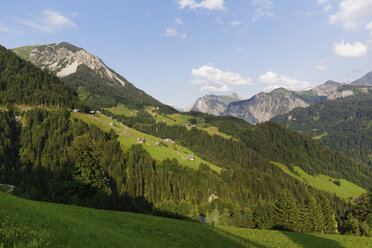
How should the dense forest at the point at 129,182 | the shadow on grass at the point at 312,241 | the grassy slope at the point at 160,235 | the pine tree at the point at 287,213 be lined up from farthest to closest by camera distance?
the pine tree at the point at 287,213 → the dense forest at the point at 129,182 → the shadow on grass at the point at 312,241 → the grassy slope at the point at 160,235

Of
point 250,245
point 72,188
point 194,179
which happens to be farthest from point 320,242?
point 194,179

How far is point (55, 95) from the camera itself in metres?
196

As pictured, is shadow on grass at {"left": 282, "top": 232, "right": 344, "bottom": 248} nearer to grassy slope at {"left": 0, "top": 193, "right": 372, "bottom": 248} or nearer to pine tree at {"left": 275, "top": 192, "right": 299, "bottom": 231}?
grassy slope at {"left": 0, "top": 193, "right": 372, "bottom": 248}

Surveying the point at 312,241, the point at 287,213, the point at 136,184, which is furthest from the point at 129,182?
the point at 312,241

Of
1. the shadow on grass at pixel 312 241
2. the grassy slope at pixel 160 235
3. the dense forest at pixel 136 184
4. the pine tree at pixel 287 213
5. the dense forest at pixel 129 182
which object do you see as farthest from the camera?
the pine tree at pixel 287 213

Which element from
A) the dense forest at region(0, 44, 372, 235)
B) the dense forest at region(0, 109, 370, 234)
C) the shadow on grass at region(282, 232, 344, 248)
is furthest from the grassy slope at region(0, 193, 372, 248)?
the dense forest at region(0, 44, 372, 235)

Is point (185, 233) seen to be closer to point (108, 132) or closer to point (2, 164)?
point (2, 164)

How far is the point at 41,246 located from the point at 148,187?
466 feet

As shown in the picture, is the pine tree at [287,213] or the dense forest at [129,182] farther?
the pine tree at [287,213]

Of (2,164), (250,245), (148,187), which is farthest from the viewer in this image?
(148,187)

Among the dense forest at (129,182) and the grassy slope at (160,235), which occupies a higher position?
the grassy slope at (160,235)

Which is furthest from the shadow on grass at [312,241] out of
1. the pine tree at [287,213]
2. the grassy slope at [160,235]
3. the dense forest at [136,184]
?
the pine tree at [287,213]

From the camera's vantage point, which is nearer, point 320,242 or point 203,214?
point 320,242

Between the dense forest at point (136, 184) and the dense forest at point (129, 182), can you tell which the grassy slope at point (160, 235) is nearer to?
the dense forest at point (136, 184)
